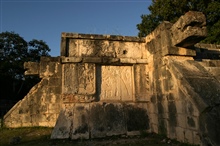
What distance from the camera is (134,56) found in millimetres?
5750

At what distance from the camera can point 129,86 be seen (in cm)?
559

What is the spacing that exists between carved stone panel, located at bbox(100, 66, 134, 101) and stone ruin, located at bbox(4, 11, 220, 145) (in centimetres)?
3

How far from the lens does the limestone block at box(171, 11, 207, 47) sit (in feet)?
13.3

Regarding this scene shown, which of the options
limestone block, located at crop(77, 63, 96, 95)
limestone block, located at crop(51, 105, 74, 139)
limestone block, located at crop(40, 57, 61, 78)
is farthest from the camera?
limestone block, located at crop(40, 57, 61, 78)

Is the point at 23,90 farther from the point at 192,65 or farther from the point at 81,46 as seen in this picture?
the point at 192,65

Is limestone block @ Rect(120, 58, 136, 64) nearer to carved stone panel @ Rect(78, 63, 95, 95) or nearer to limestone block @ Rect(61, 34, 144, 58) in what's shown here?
limestone block @ Rect(61, 34, 144, 58)

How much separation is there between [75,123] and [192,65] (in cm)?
332

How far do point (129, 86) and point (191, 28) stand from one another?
241 centimetres

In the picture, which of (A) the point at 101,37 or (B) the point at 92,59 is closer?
(B) the point at 92,59

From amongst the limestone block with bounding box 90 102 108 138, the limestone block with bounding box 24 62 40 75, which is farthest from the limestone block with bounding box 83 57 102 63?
the limestone block with bounding box 24 62 40 75

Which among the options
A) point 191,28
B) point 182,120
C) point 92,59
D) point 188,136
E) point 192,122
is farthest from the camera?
point 92,59

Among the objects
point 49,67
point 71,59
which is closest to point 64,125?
point 71,59

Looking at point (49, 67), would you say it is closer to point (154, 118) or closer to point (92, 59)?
point (92, 59)

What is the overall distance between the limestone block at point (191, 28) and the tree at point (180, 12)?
9544 mm
